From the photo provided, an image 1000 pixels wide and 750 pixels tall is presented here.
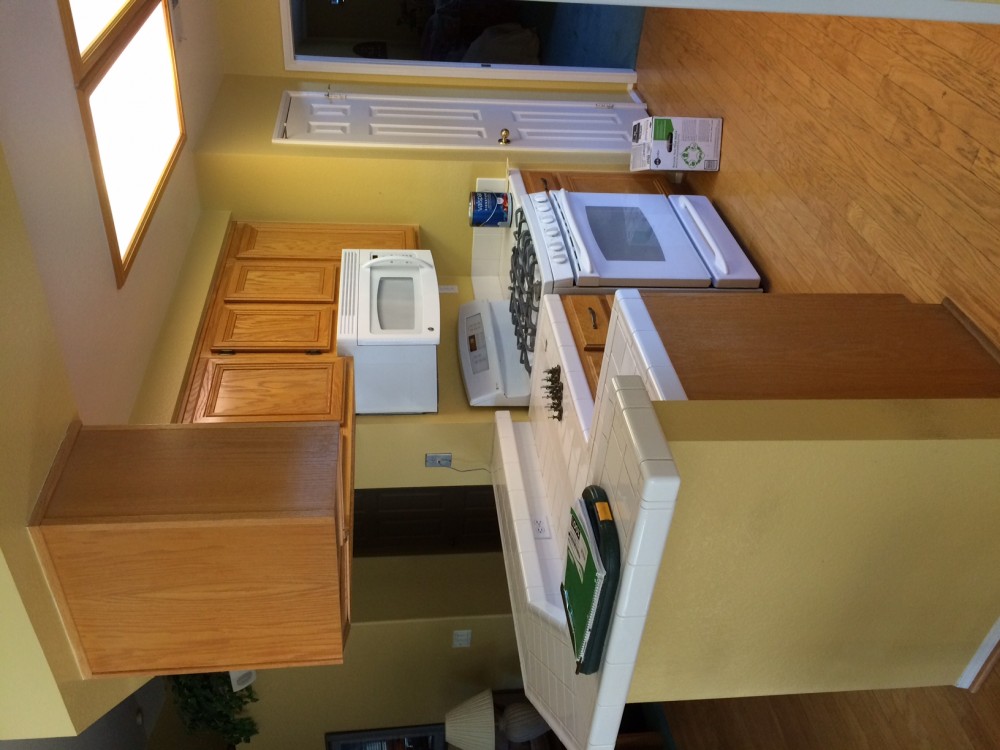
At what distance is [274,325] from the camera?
2359 millimetres

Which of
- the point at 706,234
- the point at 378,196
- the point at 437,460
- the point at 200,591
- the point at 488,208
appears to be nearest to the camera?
the point at 200,591

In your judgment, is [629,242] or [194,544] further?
[629,242]

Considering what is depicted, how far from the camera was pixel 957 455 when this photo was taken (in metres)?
1.15

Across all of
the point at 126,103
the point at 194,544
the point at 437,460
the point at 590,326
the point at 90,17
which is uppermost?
the point at 90,17

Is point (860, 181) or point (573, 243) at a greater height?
point (860, 181)

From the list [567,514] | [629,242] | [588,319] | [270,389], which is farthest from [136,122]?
[567,514]

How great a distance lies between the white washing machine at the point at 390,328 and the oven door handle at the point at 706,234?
2.65 ft

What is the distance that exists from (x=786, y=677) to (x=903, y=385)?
597 mm

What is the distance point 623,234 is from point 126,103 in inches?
53.8

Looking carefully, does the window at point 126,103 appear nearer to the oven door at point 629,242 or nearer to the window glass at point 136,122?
the window glass at point 136,122

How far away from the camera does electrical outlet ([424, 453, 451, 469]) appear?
248cm

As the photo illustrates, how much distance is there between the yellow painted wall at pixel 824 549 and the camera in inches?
44.4

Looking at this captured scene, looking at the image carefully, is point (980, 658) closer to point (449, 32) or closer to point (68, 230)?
point (68, 230)

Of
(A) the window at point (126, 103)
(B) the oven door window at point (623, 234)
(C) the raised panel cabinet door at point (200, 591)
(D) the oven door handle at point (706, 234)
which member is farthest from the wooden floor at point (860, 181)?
(A) the window at point (126, 103)
